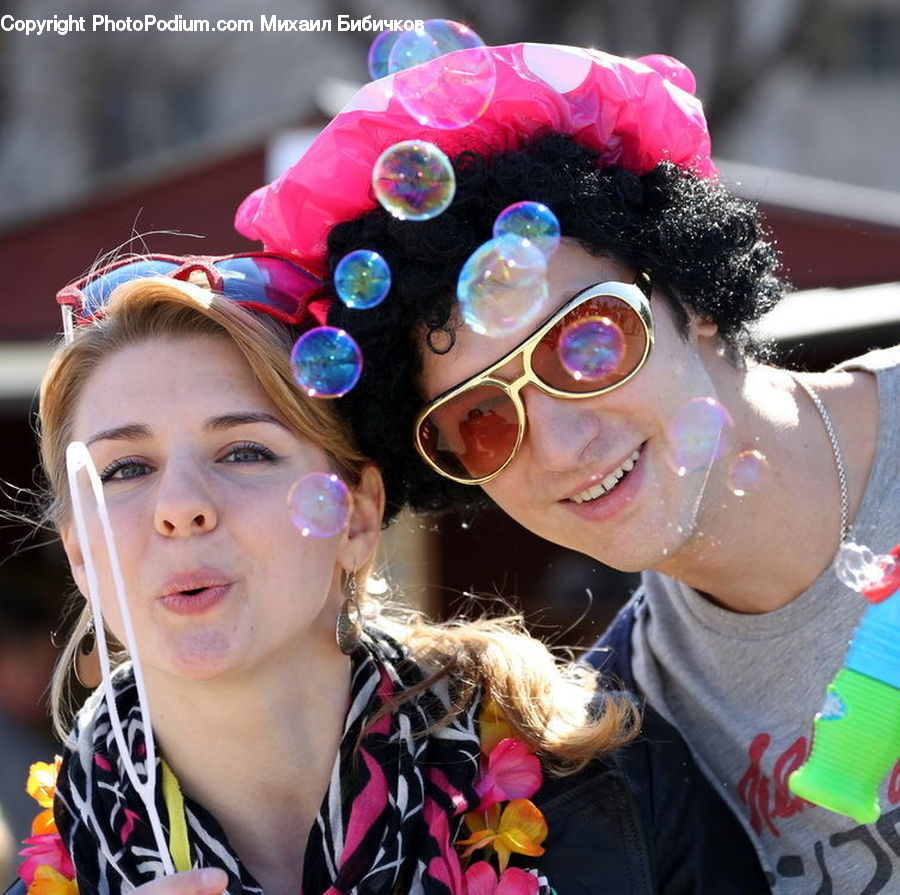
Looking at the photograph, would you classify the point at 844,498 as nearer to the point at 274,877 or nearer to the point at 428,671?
the point at 428,671

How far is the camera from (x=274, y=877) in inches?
95.1

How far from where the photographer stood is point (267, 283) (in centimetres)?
259

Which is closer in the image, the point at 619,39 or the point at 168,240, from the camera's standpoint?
the point at 168,240

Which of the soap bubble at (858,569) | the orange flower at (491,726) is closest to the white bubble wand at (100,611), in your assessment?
the orange flower at (491,726)

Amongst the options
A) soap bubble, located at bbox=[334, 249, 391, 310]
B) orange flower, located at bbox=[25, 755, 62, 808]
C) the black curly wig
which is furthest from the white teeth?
orange flower, located at bbox=[25, 755, 62, 808]

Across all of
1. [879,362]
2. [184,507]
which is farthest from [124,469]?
[879,362]

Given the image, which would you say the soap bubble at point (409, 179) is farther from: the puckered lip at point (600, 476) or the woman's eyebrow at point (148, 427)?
the puckered lip at point (600, 476)

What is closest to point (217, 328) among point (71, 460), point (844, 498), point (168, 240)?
point (71, 460)

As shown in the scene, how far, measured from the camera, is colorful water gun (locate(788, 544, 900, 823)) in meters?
1.88

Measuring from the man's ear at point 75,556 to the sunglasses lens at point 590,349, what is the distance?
0.86m

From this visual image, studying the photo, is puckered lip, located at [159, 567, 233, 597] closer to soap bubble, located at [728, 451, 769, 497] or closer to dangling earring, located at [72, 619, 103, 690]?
dangling earring, located at [72, 619, 103, 690]

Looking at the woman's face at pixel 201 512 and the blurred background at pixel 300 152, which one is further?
the blurred background at pixel 300 152

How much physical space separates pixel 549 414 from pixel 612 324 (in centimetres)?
19

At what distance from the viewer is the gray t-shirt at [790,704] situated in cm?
243
